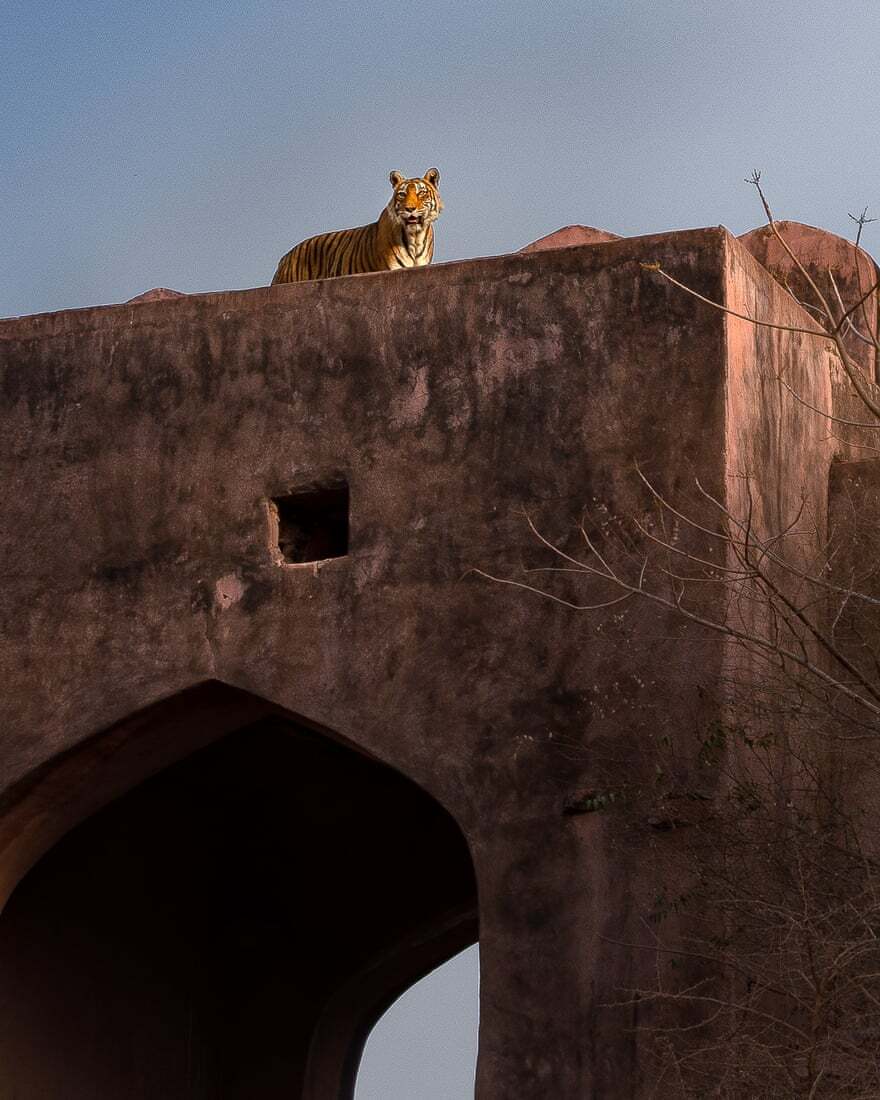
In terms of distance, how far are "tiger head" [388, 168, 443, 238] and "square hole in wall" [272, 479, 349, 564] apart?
225 cm

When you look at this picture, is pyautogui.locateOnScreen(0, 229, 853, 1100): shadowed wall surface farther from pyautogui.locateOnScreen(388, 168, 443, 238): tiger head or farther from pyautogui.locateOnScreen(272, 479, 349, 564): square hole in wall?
pyautogui.locateOnScreen(388, 168, 443, 238): tiger head

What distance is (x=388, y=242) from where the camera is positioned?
11.7 m

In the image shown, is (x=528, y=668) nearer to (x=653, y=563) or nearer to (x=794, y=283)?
(x=653, y=563)

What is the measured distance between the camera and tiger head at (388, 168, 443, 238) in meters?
11.7

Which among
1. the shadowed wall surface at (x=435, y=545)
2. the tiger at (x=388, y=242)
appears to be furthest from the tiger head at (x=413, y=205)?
the shadowed wall surface at (x=435, y=545)

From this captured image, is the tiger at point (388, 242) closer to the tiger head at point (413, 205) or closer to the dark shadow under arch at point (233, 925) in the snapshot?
the tiger head at point (413, 205)

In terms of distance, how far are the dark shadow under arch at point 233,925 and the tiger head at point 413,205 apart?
8.75ft

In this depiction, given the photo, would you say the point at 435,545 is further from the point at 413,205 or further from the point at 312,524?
the point at 413,205

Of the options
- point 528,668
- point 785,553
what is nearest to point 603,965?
point 528,668

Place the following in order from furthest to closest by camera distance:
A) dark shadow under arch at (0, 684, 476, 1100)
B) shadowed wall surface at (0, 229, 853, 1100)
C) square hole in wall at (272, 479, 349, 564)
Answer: dark shadow under arch at (0, 684, 476, 1100)
square hole in wall at (272, 479, 349, 564)
shadowed wall surface at (0, 229, 853, 1100)

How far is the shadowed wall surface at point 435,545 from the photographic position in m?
8.94

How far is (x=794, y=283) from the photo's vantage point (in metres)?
11.7

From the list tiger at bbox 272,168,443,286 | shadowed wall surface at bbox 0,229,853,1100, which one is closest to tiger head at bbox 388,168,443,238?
tiger at bbox 272,168,443,286

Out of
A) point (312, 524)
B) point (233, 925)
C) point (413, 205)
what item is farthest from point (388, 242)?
point (233, 925)
